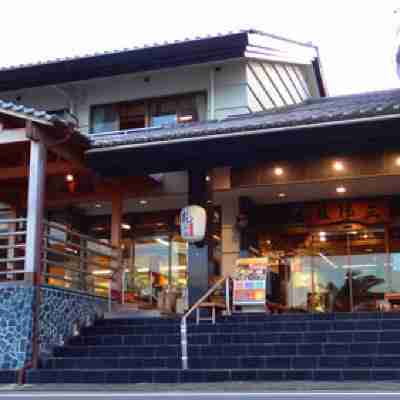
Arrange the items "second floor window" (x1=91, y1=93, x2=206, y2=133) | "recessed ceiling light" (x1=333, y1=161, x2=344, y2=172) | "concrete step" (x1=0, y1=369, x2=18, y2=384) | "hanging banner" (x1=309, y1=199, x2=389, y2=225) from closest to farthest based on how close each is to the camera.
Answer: "concrete step" (x1=0, y1=369, x2=18, y2=384), "recessed ceiling light" (x1=333, y1=161, x2=344, y2=172), "hanging banner" (x1=309, y1=199, x2=389, y2=225), "second floor window" (x1=91, y1=93, x2=206, y2=133)

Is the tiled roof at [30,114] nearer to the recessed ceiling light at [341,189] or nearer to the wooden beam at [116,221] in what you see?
the wooden beam at [116,221]

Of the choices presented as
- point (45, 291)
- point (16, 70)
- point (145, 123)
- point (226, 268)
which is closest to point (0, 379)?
point (45, 291)

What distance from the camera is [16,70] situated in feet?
54.5

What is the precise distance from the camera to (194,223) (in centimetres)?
1321

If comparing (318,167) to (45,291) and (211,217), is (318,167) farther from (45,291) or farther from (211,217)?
(45,291)

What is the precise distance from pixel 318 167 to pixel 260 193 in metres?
2.06

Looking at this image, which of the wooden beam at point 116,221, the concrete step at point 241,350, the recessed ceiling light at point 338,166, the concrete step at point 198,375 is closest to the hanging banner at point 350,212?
the recessed ceiling light at point 338,166

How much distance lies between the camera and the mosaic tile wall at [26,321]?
10836mm

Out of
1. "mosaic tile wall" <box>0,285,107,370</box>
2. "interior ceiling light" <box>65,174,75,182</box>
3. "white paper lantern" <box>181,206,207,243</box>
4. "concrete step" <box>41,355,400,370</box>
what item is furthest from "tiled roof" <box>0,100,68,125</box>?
"concrete step" <box>41,355,400,370</box>

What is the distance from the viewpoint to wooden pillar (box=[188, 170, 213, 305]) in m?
13.3

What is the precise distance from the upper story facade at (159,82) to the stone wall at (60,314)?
4.97 meters

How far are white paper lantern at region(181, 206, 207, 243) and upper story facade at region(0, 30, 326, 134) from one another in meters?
2.91

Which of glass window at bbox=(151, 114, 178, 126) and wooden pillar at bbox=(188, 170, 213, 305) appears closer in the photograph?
wooden pillar at bbox=(188, 170, 213, 305)

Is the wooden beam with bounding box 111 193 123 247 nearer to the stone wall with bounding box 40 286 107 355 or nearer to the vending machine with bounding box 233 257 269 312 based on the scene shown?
the stone wall with bounding box 40 286 107 355
